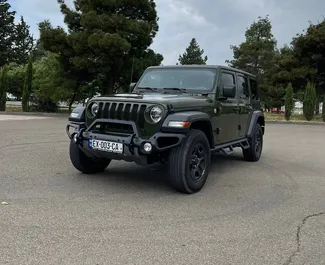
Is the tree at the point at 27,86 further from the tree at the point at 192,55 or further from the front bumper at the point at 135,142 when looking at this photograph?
the tree at the point at 192,55

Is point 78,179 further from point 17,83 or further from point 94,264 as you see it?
point 17,83

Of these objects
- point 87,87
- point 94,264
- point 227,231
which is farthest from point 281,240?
point 87,87

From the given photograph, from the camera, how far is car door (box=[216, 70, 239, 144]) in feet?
19.7

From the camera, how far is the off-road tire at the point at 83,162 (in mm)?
5805

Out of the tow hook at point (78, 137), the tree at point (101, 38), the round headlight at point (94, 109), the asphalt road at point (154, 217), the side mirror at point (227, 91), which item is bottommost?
the asphalt road at point (154, 217)

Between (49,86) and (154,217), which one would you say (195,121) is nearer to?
(154,217)

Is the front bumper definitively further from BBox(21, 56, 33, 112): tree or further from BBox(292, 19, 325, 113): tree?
BBox(292, 19, 325, 113): tree

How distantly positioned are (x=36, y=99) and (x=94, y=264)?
21498 mm

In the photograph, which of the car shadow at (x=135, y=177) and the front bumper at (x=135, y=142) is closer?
the front bumper at (x=135, y=142)

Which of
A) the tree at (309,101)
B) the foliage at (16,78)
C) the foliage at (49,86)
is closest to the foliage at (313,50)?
the tree at (309,101)

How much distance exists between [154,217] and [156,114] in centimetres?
135

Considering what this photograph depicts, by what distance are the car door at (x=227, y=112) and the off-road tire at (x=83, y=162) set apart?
195 centimetres

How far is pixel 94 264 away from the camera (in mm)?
2928

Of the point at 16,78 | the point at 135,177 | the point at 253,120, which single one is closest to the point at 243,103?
the point at 253,120
